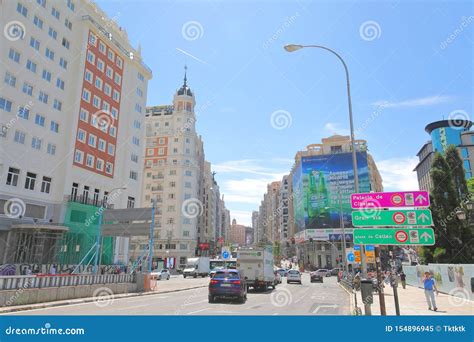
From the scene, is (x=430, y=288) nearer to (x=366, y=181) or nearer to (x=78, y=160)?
(x=78, y=160)

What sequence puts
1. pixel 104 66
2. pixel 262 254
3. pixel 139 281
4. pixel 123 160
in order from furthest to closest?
1. pixel 123 160
2. pixel 104 66
3. pixel 262 254
4. pixel 139 281

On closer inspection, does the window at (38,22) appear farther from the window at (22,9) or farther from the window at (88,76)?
the window at (88,76)

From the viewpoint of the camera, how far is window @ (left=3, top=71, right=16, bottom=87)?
30.7 metres

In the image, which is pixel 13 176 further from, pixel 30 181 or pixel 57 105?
pixel 57 105

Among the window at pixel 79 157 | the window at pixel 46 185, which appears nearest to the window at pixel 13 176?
the window at pixel 46 185

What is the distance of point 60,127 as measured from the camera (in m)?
36.4

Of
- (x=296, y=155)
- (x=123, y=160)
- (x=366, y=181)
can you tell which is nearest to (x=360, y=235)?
(x=123, y=160)

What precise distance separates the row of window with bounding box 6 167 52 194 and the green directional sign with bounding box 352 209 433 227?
102 feet

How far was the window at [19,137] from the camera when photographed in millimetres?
31281

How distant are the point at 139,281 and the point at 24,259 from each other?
14937 millimetres

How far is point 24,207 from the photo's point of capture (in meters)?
31.3

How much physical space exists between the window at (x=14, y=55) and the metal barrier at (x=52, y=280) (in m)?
23.7

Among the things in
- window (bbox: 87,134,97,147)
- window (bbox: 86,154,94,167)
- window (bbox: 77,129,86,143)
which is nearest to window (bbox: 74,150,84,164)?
window (bbox: 86,154,94,167)

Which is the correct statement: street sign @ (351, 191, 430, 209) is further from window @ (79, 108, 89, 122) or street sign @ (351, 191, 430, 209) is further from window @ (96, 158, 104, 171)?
window @ (96, 158, 104, 171)
